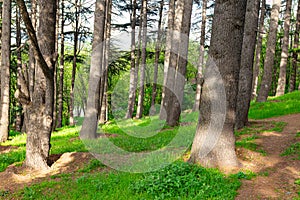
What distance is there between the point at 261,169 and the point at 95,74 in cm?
703

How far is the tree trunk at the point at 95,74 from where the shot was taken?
404 inches

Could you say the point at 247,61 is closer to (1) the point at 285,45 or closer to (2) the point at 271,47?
(2) the point at 271,47

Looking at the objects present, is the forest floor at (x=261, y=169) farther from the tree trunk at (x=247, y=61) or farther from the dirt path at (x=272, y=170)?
the tree trunk at (x=247, y=61)

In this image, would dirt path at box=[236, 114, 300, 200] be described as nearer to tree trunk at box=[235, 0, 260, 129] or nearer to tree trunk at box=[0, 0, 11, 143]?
tree trunk at box=[235, 0, 260, 129]

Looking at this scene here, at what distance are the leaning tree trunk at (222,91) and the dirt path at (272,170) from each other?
2.18 feet

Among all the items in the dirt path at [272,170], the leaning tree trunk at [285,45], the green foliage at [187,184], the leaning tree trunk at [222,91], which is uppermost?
the leaning tree trunk at [285,45]

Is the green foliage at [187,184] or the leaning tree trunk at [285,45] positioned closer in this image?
the green foliage at [187,184]

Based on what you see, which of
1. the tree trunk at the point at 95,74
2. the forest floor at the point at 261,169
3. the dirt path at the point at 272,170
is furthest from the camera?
the tree trunk at the point at 95,74

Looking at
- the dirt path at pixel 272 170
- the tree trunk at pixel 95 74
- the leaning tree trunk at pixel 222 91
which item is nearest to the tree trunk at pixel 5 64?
the tree trunk at pixel 95 74

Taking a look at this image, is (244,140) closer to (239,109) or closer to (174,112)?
(239,109)

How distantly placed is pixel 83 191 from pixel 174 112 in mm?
7945

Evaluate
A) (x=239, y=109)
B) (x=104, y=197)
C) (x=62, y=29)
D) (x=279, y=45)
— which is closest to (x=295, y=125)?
(x=239, y=109)

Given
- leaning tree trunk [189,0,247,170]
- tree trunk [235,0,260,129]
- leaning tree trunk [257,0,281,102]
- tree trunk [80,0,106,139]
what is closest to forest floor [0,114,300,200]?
leaning tree trunk [189,0,247,170]

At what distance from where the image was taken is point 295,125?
9.04 metres
